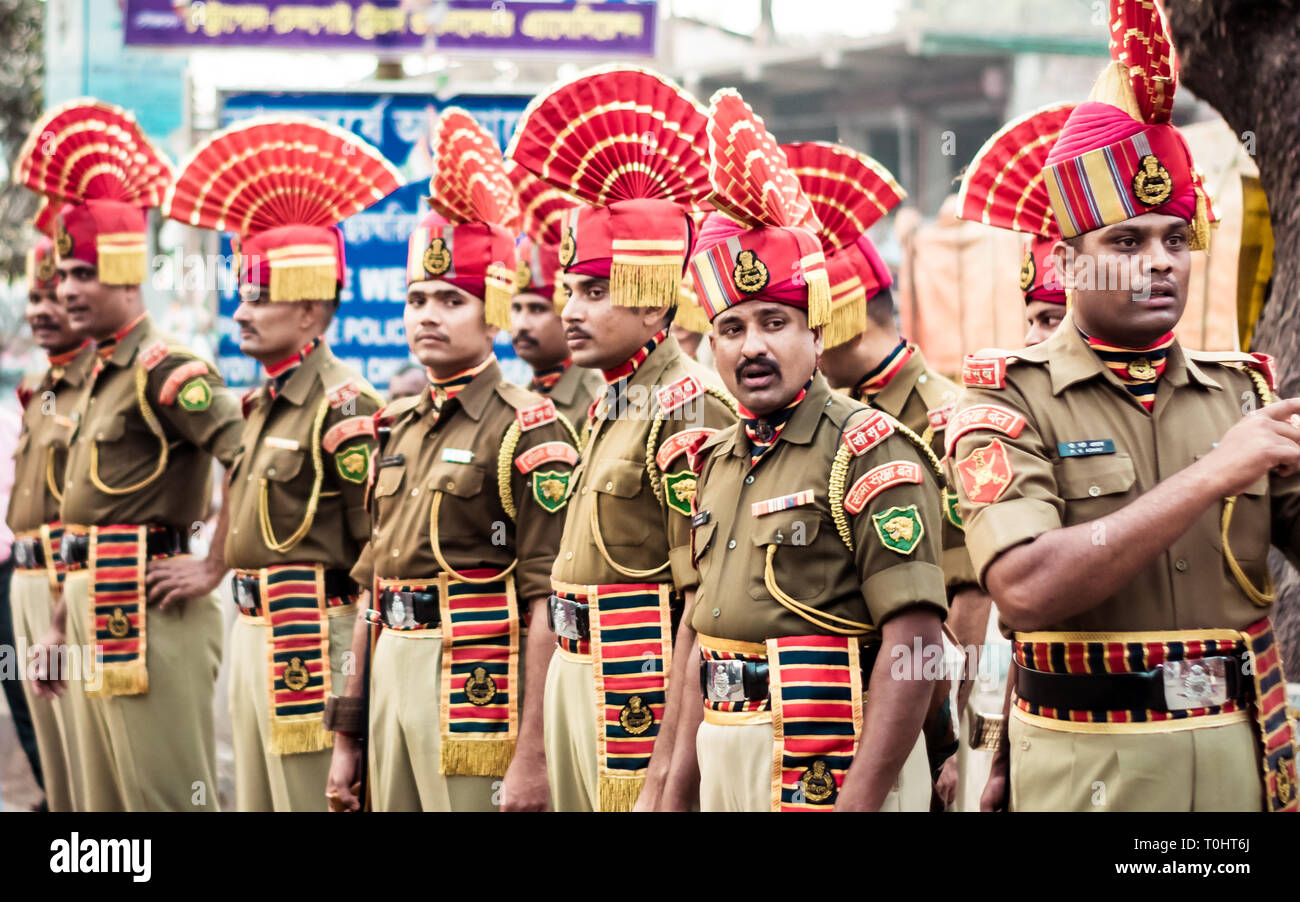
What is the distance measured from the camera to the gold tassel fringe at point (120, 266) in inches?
268

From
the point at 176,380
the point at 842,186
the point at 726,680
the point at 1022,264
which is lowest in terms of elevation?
the point at 726,680

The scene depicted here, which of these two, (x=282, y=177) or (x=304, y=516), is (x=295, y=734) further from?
(x=282, y=177)

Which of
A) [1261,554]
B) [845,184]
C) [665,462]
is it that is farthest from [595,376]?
[1261,554]

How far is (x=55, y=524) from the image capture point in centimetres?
701

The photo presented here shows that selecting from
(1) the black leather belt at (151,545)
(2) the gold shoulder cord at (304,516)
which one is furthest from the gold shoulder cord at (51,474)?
(2) the gold shoulder cord at (304,516)

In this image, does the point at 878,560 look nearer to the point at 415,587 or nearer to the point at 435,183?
the point at 415,587

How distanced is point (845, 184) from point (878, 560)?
1.97 meters

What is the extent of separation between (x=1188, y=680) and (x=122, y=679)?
187 inches

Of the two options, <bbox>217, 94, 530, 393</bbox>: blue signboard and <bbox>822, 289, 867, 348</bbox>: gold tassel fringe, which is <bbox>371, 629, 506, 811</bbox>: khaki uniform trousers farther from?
<bbox>217, 94, 530, 393</bbox>: blue signboard

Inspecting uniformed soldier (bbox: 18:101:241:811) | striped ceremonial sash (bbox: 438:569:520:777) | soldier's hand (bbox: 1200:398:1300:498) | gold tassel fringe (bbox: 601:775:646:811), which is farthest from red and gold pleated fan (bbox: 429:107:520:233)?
soldier's hand (bbox: 1200:398:1300:498)

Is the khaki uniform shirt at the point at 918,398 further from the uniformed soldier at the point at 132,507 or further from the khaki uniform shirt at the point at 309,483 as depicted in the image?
the uniformed soldier at the point at 132,507

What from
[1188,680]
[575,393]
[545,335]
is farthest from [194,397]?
[1188,680]

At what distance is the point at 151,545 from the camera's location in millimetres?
6477

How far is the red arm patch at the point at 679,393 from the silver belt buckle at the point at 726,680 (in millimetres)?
992
